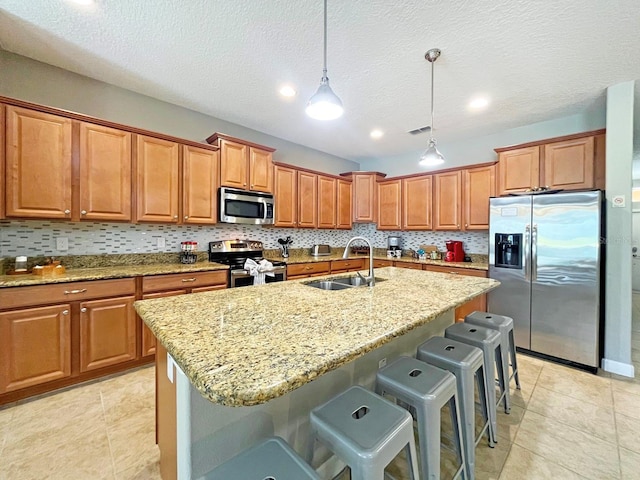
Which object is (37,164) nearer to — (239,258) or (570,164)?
(239,258)

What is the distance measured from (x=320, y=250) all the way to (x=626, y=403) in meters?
3.79

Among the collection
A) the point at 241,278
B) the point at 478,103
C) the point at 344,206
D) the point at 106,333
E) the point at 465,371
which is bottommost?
the point at 106,333

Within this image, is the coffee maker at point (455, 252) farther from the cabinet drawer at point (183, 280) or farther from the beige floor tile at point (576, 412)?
the cabinet drawer at point (183, 280)

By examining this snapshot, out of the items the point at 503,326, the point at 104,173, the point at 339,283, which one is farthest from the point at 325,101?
the point at 104,173

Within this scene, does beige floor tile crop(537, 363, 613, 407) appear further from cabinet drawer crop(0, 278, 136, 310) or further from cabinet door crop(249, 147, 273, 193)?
cabinet drawer crop(0, 278, 136, 310)

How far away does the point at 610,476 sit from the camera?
1.45 meters

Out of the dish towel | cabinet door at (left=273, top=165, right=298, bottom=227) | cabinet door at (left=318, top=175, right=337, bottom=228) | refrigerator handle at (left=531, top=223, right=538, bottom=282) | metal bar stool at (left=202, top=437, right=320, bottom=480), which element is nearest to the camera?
metal bar stool at (left=202, top=437, right=320, bottom=480)

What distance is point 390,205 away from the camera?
471 cm

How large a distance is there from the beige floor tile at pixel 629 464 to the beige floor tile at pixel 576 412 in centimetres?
10

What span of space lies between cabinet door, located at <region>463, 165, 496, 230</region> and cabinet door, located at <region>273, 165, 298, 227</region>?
2.49 m

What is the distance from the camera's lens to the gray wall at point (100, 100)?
2.31 metres

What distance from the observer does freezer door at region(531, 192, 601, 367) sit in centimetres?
253

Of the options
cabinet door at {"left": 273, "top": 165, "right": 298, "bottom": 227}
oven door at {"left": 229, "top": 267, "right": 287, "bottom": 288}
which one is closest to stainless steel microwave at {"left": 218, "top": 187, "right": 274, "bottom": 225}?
cabinet door at {"left": 273, "top": 165, "right": 298, "bottom": 227}

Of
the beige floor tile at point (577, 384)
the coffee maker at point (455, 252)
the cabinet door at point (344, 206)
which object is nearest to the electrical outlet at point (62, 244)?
the cabinet door at point (344, 206)
